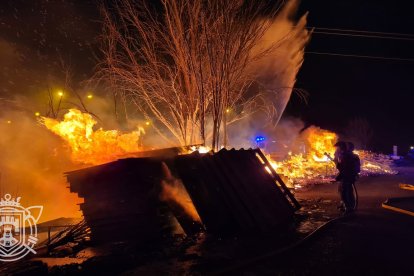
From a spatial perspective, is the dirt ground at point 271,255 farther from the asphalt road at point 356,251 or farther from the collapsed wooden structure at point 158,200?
the collapsed wooden structure at point 158,200

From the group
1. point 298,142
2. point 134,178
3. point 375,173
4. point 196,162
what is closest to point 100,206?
point 134,178

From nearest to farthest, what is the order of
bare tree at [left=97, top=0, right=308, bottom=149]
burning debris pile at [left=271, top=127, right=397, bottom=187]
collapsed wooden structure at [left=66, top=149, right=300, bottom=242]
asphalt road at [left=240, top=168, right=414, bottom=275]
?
1. asphalt road at [left=240, top=168, right=414, bottom=275]
2. collapsed wooden structure at [left=66, top=149, right=300, bottom=242]
3. bare tree at [left=97, top=0, right=308, bottom=149]
4. burning debris pile at [left=271, top=127, right=397, bottom=187]

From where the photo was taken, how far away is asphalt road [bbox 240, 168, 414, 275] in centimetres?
499

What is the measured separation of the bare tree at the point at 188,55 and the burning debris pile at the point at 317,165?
181 inches

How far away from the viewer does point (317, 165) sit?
2164cm

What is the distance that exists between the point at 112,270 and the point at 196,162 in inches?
118

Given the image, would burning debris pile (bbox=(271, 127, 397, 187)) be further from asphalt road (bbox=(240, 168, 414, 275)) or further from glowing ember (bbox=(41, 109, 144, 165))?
glowing ember (bbox=(41, 109, 144, 165))

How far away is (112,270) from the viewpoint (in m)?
5.15

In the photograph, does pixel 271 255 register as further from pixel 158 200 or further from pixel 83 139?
pixel 83 139

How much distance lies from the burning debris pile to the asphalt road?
5749mm

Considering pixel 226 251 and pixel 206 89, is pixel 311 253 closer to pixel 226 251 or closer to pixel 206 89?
A: pixel 226 251

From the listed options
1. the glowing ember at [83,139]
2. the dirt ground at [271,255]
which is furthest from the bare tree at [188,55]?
the dirt ground at [271,255]

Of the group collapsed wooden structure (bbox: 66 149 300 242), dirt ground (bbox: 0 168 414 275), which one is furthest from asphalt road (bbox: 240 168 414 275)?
collapsed wooden structure (bbox: 66 149 300 242)

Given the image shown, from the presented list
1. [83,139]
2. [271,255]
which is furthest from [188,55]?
[271,255]
